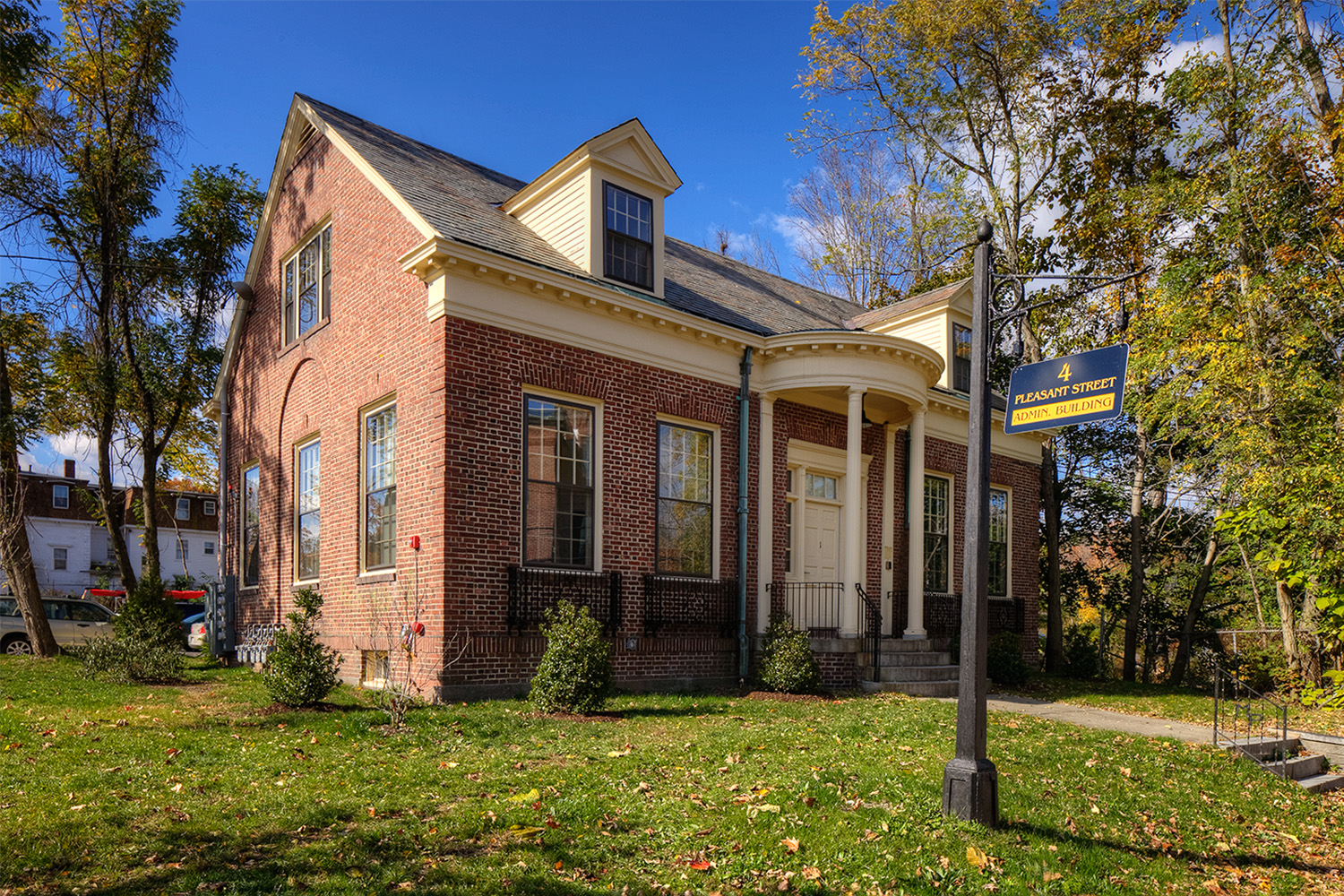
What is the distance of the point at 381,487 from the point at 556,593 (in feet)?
10.4

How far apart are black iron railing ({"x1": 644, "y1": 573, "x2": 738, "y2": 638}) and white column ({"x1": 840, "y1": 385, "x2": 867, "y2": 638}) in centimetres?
181

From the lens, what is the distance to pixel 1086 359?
20.2 ft

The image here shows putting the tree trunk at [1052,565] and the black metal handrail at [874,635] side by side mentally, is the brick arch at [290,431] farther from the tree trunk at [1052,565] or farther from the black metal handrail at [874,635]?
the tree trunk at [1052,565]

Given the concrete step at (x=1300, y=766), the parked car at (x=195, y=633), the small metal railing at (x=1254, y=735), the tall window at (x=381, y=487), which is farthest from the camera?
the parked car at (x=195, y=633)

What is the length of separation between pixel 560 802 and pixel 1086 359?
4.75 metres

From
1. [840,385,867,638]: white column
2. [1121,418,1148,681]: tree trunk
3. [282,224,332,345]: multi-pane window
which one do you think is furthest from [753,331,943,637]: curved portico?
[1121,418,1148,681]: tree trunk

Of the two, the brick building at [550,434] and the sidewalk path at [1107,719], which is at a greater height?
the brick building at [550,434]

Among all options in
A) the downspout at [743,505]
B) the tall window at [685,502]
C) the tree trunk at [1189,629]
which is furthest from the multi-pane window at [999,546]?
the tall window at [685,502]

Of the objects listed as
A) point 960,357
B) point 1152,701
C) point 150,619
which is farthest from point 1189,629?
point 150,619

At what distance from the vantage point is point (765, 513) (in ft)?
45.9

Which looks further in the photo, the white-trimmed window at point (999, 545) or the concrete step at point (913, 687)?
the white-trimmed window at point (999, 545)

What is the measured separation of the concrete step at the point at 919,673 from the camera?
13789mm

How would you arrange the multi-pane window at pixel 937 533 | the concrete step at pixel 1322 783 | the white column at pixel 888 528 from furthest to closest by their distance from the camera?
the multi-pane window at pixel 937 533
the white column at pixel 888 528
the concrete step at pixel 1322 783

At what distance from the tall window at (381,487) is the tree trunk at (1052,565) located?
15839 millimetres
